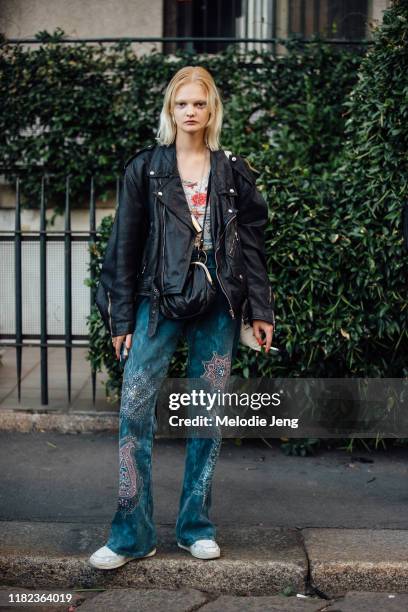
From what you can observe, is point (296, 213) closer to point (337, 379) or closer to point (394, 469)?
point (337, 379)

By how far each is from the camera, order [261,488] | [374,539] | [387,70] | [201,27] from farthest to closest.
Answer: [201,27]
[387,70]
[261,488]
[374,539]

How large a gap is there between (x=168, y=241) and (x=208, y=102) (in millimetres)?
583

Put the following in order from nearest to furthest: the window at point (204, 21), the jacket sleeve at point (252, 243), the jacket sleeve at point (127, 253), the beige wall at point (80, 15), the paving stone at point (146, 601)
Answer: the paving stone at point (146, 601)
the jacket sleeve at point (127, 253)
the jacket sleeve at point (252, 243)
the beige wall at point (80, 15)
the window at point (204, 21)

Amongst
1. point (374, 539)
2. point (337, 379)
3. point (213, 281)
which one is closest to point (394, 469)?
point (337, 379)

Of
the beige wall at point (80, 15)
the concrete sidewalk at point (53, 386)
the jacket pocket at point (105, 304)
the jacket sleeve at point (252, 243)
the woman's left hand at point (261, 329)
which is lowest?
the concrete sidewalk at point (53, 386)

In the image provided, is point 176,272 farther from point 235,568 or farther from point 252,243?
point 235,568

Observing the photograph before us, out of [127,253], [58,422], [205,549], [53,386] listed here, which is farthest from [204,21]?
[205,549]

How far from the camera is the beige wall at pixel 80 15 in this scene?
28.7 ft

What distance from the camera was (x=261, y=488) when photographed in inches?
202

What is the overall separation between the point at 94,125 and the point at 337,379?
3.56m

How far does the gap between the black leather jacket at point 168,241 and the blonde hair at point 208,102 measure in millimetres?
47

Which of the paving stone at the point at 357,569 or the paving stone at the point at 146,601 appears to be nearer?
the paving stone at the point at 146,601

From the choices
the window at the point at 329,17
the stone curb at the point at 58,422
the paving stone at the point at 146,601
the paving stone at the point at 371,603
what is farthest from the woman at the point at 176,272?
the window at the point at 329,17

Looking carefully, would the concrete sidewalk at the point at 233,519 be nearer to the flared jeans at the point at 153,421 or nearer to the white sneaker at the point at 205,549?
the white sneaker at the point at 205,549
